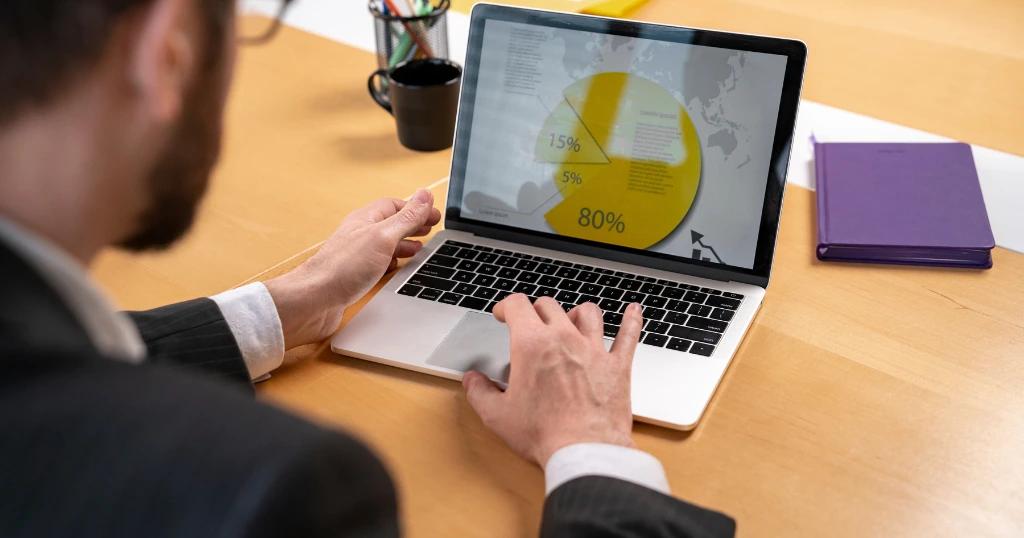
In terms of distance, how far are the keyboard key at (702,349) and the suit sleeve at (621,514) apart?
0.67 ft

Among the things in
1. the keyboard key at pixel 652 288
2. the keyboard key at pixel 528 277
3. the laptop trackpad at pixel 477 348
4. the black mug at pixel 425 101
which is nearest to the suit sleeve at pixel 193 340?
the laptop trackpad at pixel 477 348

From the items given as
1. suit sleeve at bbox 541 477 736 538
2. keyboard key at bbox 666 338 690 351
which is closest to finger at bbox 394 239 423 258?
keyboard key at bbox 666 338 690 351

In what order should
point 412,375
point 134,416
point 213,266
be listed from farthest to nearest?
1. point 213,266
2. point 412,375
3. point 134,416

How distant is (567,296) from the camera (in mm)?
975

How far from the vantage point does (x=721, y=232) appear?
98 cm

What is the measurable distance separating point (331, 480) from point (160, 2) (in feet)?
0.88

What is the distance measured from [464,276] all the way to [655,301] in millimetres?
201

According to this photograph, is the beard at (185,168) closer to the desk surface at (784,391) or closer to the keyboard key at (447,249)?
the desk surface at (784,391)

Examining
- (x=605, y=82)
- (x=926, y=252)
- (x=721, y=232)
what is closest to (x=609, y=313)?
(x=721, y=232)

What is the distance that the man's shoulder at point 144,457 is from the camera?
37 cm

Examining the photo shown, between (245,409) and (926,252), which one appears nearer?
(245,409)

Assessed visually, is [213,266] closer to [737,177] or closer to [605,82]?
[605,82]

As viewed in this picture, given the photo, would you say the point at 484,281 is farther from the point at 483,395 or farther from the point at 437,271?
the point at 483,395

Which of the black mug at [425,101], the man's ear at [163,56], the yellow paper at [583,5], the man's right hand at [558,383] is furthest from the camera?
the yellow paper at [583,5]
